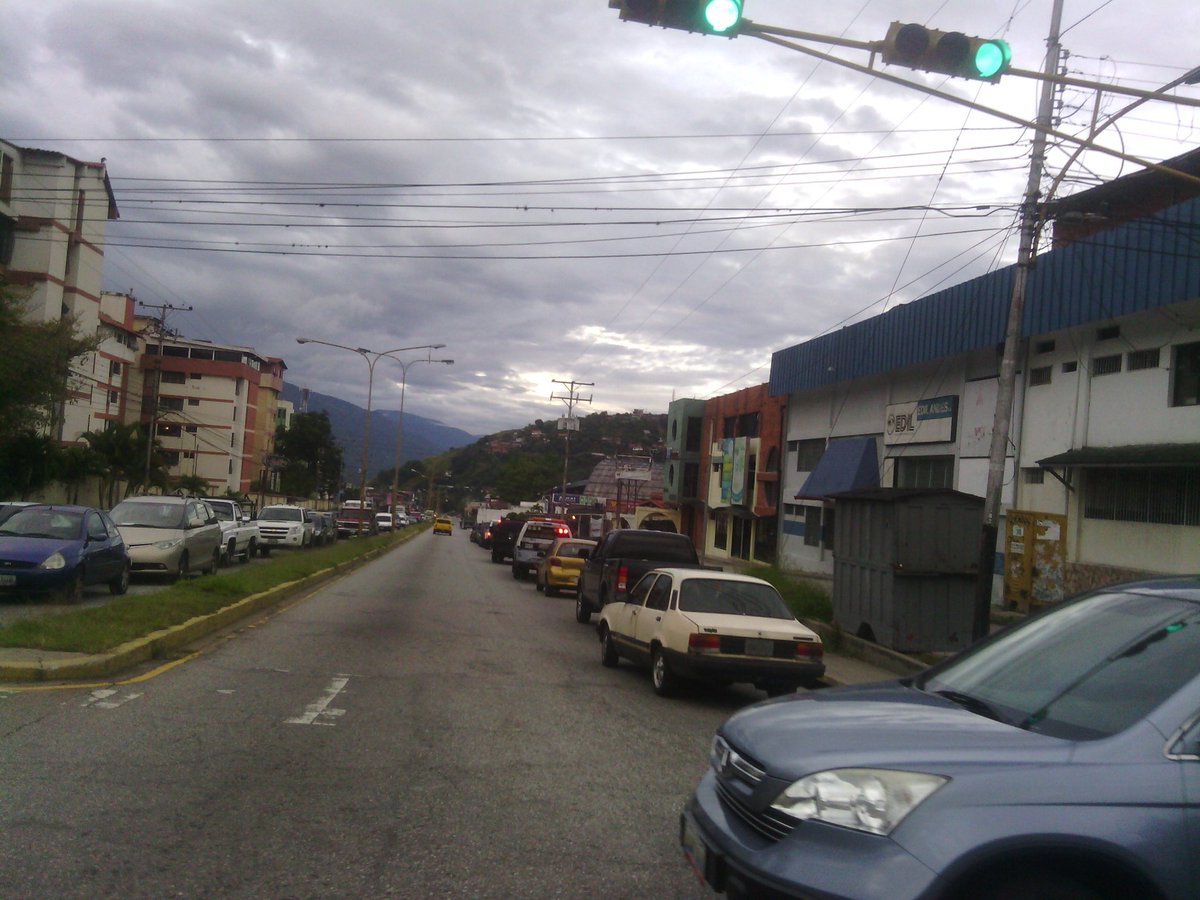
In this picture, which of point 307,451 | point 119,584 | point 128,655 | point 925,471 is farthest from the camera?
point 307,451

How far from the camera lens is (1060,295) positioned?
74.4 ft

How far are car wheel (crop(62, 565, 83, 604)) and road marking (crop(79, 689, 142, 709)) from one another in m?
6.83

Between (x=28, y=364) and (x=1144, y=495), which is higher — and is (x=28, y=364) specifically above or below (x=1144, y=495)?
above

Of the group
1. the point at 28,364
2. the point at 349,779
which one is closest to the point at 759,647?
the point at 349,779

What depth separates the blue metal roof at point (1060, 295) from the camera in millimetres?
19328

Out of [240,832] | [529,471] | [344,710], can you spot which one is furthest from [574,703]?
[529,471]

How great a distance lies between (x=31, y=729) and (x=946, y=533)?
12.2 meters

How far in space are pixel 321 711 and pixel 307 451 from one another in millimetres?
98352

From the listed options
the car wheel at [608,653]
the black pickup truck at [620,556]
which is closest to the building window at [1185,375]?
the black pickup truck at [620,556]

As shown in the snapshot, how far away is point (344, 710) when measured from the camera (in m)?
9.26

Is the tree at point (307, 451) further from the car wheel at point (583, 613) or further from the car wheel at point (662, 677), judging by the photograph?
the car wheel at point (662, 677)

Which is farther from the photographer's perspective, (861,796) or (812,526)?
(812,526)

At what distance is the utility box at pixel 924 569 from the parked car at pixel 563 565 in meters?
10.7

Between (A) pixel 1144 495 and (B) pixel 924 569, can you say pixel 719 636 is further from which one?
(A) pixel 1144 495
